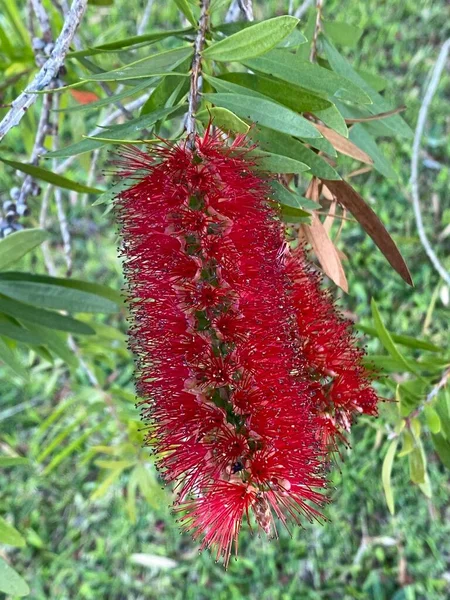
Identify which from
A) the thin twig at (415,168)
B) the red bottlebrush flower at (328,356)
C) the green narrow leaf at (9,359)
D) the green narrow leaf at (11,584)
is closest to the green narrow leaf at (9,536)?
the green narrow leaf at (11,584)

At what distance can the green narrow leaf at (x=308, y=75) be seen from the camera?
0.83 meters

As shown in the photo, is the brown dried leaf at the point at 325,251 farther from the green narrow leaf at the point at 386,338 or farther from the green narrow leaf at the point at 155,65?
the green narrow leaf at the point at 155,65

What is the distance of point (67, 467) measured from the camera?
265 centimetres

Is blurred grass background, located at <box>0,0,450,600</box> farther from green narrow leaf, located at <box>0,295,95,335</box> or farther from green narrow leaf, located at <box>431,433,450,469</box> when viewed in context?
green narrow leaf, located at <box>431,433,450,469</box>

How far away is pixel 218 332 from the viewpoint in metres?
0.80

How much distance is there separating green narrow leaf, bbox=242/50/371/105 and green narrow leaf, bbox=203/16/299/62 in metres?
0.06

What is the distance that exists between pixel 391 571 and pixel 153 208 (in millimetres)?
2027

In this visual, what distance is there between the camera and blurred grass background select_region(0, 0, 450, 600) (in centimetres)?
231

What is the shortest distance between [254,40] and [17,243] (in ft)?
1.85

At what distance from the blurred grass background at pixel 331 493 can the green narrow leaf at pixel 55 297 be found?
916 millimetres

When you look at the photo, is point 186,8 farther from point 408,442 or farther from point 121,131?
point 408,442

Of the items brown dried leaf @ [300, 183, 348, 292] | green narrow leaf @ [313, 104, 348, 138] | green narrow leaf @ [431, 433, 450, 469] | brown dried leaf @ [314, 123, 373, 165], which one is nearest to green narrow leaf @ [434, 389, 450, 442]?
green narrow leaf @ [431, 433, 450, 469]

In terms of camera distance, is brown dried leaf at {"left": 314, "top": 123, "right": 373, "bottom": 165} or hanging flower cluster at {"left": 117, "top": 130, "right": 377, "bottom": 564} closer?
hanging flower cluster at {"left": 117, "top": 130, "right": 377, "bottom": 564}

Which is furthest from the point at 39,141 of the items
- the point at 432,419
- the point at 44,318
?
the point at 432,419
